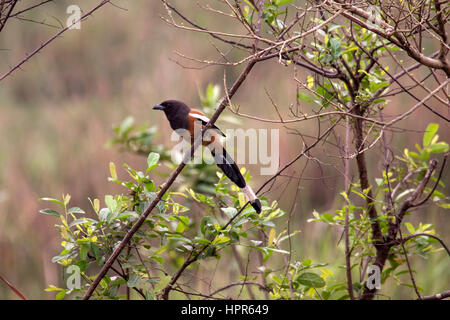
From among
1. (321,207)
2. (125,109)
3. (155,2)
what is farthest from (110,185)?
(155,2)

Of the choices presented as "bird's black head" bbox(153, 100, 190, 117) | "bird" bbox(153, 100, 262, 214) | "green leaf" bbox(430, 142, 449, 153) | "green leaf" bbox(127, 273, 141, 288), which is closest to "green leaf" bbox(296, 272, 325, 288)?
"bird" bbox(153, 100, 262, 214)

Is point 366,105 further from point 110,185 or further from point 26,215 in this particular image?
point 26,215

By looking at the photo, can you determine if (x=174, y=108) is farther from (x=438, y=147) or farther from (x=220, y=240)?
(x=438, y=147)

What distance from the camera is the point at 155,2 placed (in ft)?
32.6

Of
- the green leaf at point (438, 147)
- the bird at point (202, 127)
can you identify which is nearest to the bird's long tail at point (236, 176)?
the bird at point (202, 127)

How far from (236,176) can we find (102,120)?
492 centimetres

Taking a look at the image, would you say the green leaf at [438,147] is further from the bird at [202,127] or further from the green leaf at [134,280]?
the green leaf at [134,280]

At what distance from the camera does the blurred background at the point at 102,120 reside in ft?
16.9

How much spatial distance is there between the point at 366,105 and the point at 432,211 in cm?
242

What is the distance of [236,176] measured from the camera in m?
2.96

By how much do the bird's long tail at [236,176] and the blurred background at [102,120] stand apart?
2.12 ft

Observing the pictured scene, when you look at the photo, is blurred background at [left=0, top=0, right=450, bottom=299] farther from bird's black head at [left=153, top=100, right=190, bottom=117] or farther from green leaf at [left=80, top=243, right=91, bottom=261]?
green leaf at [left=80, top=243, right=91, bottom=261]

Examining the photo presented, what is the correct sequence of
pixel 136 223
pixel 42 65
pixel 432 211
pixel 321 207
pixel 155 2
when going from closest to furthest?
pixel 136 223 → pixel 432 211 → pixel 321 207 → pixel 42 65 → pixel 155 2

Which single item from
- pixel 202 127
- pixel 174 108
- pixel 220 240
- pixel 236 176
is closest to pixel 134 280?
pixel 220 240
